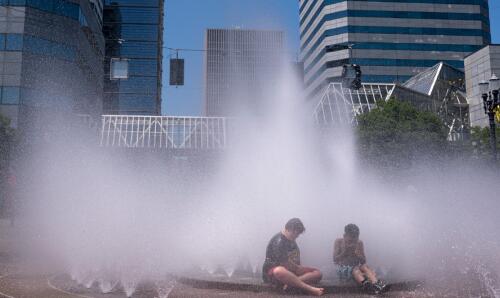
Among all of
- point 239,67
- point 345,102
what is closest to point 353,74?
point 239,67

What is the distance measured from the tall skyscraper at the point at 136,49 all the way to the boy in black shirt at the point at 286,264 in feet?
446

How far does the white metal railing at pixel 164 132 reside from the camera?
160ft

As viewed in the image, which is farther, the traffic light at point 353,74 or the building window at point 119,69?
the traffic light at point 353,74

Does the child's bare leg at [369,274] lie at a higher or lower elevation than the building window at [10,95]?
lower

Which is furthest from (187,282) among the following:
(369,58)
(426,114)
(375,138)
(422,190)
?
(369,58)

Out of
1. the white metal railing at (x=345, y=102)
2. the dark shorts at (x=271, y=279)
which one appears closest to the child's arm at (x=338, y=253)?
the dark shorts at (x=271, y=279)

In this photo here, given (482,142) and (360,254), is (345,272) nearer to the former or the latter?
(360,254)

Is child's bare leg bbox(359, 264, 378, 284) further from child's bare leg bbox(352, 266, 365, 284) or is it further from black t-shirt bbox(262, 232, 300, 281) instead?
black t-shirt bbox(262, 232, 300, 281)

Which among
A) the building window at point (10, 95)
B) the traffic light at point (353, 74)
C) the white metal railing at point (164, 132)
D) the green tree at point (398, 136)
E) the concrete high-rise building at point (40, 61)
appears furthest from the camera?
the white metal railing at point (164, 132)

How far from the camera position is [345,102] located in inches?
1860

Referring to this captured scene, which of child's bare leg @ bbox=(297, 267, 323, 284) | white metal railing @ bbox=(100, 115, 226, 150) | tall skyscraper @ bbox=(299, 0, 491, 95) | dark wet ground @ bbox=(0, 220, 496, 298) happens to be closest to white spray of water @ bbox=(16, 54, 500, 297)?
dark wet ground @ bbox=(0, 220, 496, 298)

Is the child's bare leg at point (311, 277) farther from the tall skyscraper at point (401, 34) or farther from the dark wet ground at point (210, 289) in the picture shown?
the tall skyscraper at point (401, 34)

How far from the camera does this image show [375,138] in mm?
31125

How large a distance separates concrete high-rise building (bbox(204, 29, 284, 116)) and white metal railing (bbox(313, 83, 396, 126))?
23.3 meters
